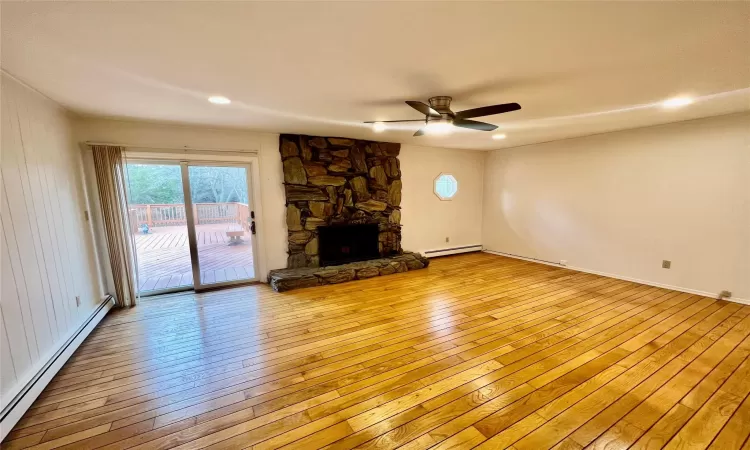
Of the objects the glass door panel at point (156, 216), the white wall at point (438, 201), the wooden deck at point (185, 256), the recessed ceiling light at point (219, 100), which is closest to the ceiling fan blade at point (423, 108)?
the recessed ceiling light at point (219, 100)

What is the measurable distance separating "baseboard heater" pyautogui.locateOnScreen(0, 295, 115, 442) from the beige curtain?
0.51 metres

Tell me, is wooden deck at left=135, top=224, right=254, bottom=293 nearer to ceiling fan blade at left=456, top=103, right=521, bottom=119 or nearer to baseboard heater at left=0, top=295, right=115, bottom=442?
baseboard heater at left=0, top=295, right=115, bottom=442

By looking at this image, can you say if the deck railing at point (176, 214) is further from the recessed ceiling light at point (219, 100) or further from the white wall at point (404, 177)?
the recessed ceiling light at point (219, 100)

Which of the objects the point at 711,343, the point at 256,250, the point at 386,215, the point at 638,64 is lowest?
the point at 711,343

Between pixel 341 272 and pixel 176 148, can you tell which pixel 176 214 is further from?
pixel 341 272

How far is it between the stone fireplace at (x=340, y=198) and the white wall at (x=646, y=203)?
107 inches

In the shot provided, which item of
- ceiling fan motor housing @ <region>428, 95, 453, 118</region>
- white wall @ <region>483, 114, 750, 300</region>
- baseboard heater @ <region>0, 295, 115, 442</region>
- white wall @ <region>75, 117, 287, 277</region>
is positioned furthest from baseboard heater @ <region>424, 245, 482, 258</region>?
baseboard heater @ <region>0, 295, 115, 442</region>

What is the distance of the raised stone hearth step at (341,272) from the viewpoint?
409cm

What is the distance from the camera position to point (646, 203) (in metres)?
4.06

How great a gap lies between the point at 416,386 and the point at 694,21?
2723 mm

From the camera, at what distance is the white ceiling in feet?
4.56

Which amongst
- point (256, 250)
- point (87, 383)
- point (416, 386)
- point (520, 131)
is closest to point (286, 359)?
point (416, 386)

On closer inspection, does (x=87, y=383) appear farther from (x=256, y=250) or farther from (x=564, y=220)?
(x=564, y=220)

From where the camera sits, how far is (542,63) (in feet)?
6.45
